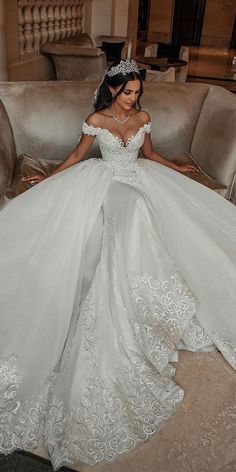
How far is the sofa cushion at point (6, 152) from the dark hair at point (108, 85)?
66 centimetres

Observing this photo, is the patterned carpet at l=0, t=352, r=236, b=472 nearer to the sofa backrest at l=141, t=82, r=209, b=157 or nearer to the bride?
the bride

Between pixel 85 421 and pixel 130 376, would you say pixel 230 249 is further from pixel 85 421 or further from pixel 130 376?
pixel 85 421

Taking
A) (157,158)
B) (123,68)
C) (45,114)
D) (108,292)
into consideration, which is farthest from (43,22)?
(108,292)

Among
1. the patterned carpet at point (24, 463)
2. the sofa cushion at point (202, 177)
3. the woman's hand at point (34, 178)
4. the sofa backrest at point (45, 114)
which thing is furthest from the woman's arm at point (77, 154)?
the patterned carpet at point (24, 463)

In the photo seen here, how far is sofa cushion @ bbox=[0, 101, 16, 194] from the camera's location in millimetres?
2598

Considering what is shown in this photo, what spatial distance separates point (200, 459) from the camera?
5.30ft

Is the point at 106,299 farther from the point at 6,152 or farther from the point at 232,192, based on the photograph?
the point at 232,192

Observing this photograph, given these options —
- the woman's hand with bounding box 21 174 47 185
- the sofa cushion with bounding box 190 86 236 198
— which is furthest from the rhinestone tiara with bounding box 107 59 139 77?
the sofa cushion with bounding box 190 86 236 198

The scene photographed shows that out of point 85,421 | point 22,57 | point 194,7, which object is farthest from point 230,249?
point 194,7

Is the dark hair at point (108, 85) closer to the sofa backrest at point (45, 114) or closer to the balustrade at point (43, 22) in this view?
the sofa backrest at point (45, 114)

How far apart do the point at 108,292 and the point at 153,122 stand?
1.62 metres

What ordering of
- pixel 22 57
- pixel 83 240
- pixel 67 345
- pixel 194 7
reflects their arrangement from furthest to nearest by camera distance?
pixel 194 7
pixel 22 57
pixel 83 240
pixel 67 345

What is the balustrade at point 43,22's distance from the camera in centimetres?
529

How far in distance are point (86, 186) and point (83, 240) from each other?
12.0 inches
